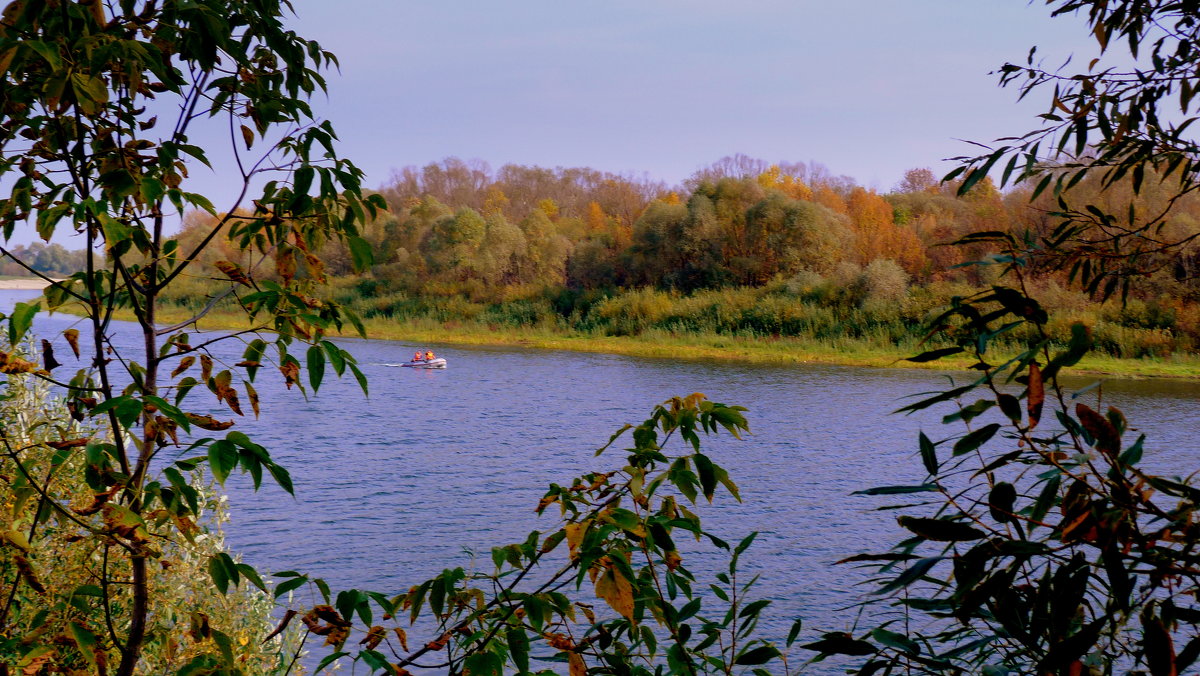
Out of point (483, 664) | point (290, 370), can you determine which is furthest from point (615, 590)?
point (290, 370)

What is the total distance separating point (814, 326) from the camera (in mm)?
23469

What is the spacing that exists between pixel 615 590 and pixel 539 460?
28.0 ft

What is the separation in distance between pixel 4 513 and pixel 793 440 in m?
9.63

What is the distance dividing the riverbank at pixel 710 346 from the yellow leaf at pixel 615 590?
1501 cm

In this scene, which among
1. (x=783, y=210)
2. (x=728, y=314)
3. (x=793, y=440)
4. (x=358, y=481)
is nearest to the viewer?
(x=358, y=481)

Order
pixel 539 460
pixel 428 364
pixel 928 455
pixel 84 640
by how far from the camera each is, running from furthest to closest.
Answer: pixel 428 364, pixel 539 460, pixel 84 640, pixel 928 455

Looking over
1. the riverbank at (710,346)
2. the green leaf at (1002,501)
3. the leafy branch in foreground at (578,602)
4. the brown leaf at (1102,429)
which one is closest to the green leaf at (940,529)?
the green leaf at (1002,501)

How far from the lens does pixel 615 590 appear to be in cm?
149

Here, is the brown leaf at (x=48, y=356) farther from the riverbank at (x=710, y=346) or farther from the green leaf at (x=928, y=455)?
the riverbank at (x=710, y=346)

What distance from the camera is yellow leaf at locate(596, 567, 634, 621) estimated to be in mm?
1463

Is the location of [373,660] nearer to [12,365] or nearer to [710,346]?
[12,365]

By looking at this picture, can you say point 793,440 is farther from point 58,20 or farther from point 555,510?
point 58,20

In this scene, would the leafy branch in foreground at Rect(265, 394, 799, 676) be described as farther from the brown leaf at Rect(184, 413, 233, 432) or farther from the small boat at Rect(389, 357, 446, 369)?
the small boat at Rect(389, 357, 446, 369)

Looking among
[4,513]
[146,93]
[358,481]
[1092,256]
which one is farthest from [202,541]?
[358,481]
